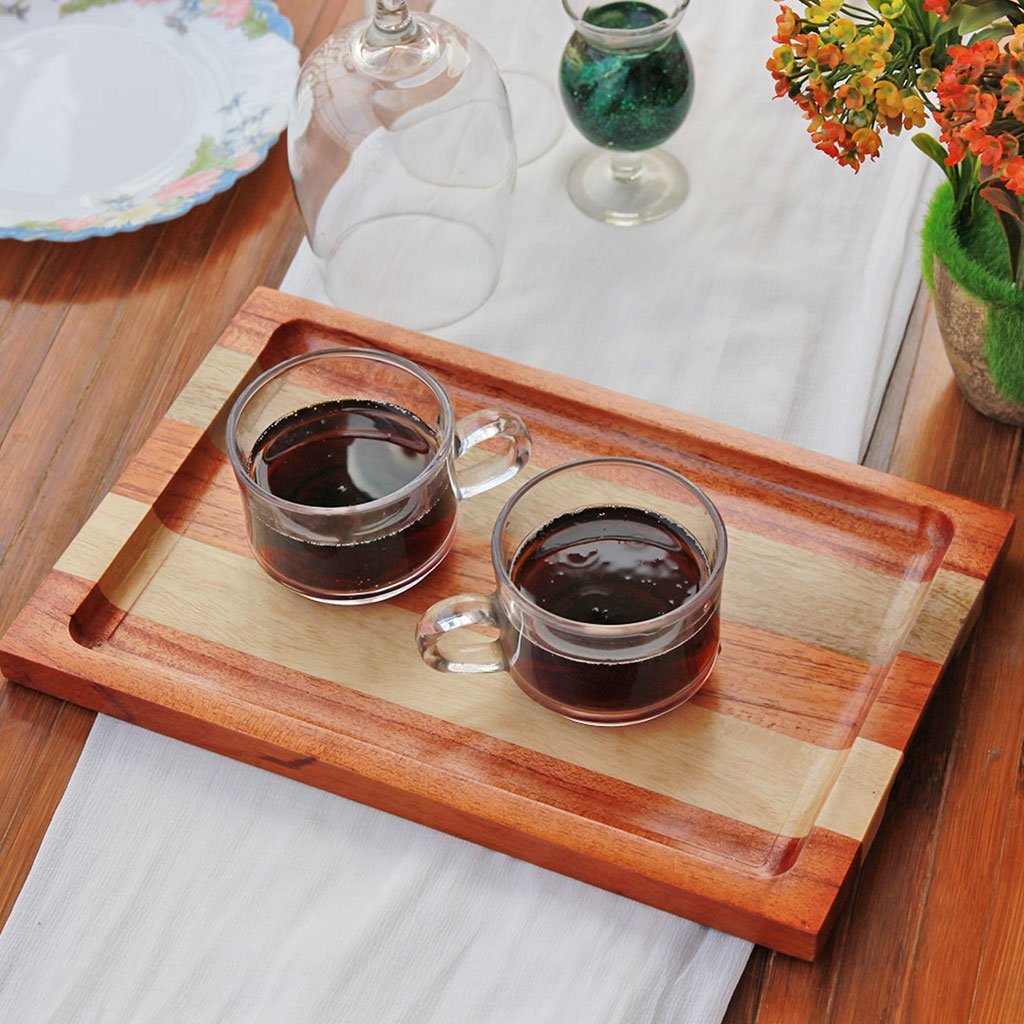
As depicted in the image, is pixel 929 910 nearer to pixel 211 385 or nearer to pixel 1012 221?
pixel 1012 221

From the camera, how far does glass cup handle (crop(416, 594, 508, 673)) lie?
71cm

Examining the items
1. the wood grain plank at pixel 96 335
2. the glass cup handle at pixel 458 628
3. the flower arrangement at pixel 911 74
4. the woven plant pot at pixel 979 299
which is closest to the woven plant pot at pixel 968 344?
the woven plant pot at pixel 979 299

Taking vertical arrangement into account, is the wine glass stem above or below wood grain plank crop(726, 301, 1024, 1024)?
above

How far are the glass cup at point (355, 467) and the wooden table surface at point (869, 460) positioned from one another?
0.15 metres

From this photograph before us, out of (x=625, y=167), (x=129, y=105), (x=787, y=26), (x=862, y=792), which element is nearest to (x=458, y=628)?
(x=862, y=792)

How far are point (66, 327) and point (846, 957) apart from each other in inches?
25.0

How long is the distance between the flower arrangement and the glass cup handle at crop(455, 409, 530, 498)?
0.71ft

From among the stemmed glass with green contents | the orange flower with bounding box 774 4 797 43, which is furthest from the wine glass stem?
the orange flower with bounding box 774 4 797 43

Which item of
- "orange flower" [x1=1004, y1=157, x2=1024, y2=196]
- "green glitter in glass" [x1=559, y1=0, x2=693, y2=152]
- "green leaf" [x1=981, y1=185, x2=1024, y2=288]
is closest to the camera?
"orange flower" [x1=1004, y1=157, x2=1024, y2=196]

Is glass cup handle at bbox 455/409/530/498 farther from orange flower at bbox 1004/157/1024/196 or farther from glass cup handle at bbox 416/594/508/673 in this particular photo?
orange flower at bbox 1004/157/1024/196

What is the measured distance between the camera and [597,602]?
71 centimetres

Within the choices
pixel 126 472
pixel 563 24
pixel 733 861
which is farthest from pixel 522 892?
pixel 563 24

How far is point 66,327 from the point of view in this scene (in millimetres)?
978

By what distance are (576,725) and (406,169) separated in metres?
0.48
